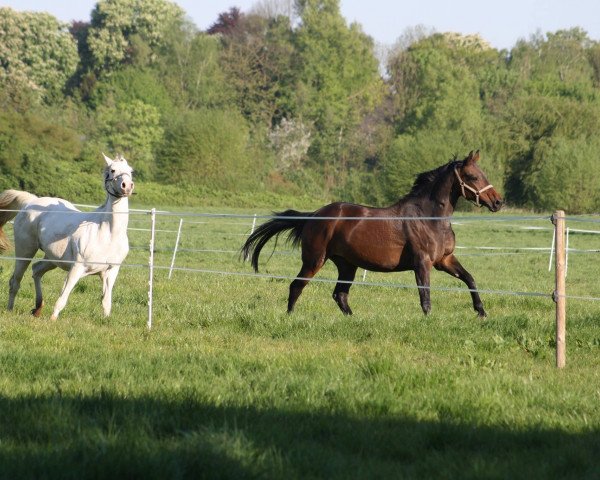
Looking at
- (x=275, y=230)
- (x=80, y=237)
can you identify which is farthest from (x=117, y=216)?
(x=275, y=230)

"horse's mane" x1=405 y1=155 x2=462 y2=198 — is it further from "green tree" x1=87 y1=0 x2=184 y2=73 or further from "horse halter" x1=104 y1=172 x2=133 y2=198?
"green tree" x1=87 y1=0 x2=184 y2=73

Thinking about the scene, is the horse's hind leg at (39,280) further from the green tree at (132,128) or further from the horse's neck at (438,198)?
the green tree at (132,128)

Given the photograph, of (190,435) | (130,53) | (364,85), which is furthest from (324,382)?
(130,53)

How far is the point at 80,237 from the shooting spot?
1116 centimetres

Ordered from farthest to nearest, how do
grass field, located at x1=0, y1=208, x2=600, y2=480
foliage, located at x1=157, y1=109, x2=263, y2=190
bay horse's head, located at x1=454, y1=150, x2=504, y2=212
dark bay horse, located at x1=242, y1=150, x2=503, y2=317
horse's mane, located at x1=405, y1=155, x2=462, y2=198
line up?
foliage, located at x1=157, y1=109, x2=263, y2=190 < horse's mane, located at x1=405, y1=155, x2=462, y2=198 < bay horse's head, located at x1=454, y1=150, x2=504, y2=212 < dark bay horse, located at x1=242, y1=150, x2=503, y2=317 < grass field, located at x1=0, y1=208, x2=600, y2=480

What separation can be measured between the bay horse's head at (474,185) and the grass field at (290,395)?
1.70 metres

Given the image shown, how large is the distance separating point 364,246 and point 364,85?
82.2 metres

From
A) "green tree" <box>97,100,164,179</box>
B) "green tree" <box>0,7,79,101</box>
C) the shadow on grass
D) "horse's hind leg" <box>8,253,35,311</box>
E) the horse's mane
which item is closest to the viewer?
the shadow on grass

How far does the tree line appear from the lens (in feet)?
210

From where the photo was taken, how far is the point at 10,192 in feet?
42.6

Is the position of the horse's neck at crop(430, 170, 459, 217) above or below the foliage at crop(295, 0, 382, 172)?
below

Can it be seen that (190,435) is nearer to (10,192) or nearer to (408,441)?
(408,441)

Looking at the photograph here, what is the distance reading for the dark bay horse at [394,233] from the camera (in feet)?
41.8

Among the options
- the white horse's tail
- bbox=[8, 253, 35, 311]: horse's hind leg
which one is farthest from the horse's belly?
the white horse's tail
